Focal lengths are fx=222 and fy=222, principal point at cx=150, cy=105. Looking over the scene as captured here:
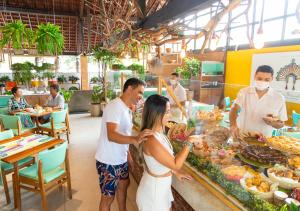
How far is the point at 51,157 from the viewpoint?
8.68 feet

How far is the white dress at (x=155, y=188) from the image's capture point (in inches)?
65.3

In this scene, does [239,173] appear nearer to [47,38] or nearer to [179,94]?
[179,94]

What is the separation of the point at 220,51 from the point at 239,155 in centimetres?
801

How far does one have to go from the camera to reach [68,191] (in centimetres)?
323

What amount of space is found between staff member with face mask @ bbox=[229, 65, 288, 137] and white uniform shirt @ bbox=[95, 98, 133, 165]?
45.9 inches

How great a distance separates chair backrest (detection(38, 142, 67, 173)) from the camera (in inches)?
101

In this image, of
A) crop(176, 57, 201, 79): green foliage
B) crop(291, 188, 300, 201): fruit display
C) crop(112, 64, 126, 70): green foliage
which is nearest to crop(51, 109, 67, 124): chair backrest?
crop(112, 64, 126, 70): green foliage

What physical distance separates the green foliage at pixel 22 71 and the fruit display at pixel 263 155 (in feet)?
26.9

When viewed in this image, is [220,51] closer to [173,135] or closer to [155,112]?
[173,135]

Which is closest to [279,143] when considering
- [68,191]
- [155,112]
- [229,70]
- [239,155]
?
[239,155]

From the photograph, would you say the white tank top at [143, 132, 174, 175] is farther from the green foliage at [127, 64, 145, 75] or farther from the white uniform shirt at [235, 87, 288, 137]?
the green foliage at [127, 64, 145, 75]

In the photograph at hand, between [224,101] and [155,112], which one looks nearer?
[155,112]

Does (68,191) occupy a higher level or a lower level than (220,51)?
lower

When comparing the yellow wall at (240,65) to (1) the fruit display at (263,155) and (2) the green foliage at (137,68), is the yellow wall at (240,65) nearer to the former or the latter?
(2) the green foliage at (137,68)
